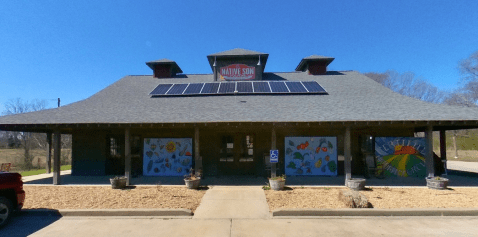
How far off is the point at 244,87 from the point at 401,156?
919 centimetres

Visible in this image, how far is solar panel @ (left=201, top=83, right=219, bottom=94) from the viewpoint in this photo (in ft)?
42.9

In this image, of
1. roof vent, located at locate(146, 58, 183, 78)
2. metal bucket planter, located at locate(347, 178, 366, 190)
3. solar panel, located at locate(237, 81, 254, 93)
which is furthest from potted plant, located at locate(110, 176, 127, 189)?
roof vent, located at locate(146, 58, 183, 78)

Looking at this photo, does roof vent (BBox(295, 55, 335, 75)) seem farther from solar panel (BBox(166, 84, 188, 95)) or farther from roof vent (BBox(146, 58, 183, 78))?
roof vent (BBox(146, 58, 183, 78))

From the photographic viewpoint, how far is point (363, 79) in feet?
48.9

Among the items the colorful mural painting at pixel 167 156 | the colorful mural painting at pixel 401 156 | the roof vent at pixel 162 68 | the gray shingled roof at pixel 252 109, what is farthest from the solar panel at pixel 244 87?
the colorful mural painting at pixel 401 156

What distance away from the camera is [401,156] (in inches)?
443

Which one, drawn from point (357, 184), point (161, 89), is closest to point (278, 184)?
point (357, 184)

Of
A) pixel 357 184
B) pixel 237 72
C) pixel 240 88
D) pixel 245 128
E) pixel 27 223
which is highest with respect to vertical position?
pixel 237 72

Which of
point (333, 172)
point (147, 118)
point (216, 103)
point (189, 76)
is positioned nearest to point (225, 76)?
point (189, 76)

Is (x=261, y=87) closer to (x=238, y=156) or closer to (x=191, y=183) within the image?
(x=238, y=156)

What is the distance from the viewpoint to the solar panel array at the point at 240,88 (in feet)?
42.3

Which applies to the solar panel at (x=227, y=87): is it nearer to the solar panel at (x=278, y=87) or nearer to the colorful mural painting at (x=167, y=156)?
the solar panel at (x=278, y=87)

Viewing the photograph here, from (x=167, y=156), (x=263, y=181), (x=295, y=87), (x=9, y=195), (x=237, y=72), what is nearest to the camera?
(x=9, y=195)

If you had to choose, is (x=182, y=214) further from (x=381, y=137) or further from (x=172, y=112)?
(x=381, y=137)
